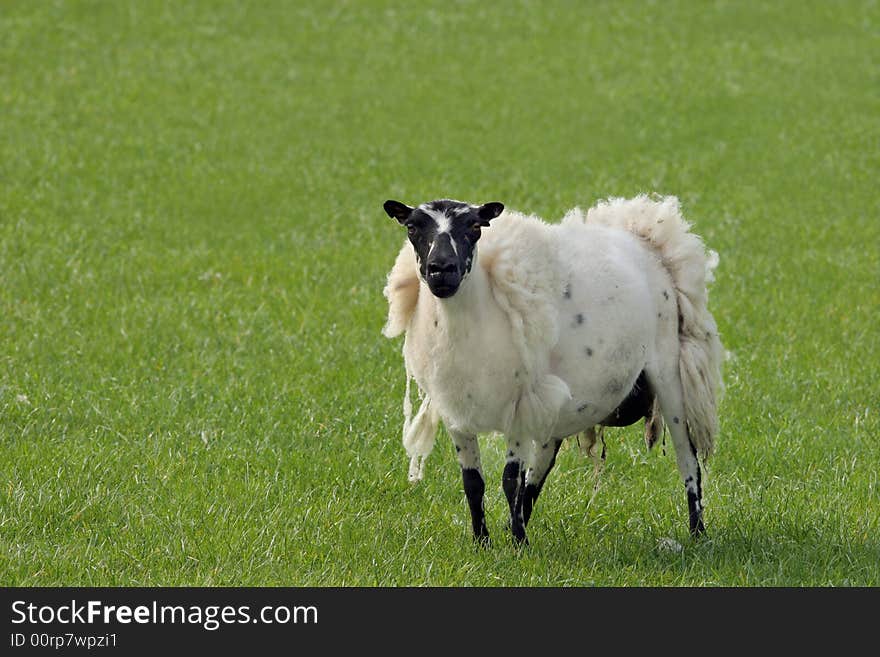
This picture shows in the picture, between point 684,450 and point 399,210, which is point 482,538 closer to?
point 684,450

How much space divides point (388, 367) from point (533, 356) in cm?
460

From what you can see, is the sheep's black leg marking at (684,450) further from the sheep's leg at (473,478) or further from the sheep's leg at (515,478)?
the sheep's leg at (473,478)

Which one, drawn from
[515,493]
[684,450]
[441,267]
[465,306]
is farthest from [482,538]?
[441,267]

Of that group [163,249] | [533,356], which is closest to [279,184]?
[163,249]

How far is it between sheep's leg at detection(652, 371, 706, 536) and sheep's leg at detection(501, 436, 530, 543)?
1123 mm

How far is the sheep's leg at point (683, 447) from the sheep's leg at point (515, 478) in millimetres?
1123

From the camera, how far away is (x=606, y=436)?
10.2 m

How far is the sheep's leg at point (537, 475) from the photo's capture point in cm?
802

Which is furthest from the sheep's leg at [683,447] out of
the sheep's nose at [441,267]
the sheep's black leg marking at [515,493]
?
the sheep's nose at [441,267]

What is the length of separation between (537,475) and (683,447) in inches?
37.3

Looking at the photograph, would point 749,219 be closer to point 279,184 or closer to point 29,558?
point 279,184

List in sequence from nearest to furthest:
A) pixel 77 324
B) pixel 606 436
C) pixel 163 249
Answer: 1. pixel 606 436
2. pixel 77 324
3. pixel 163 249

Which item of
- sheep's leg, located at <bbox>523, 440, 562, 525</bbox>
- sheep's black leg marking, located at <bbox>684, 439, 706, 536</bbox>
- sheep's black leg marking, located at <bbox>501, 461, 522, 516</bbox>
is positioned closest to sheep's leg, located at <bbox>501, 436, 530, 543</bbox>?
sheep's black leg marking, located at <bbox>501, 461, 522, 516</bbox>

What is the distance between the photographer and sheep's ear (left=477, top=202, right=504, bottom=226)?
6.98m
